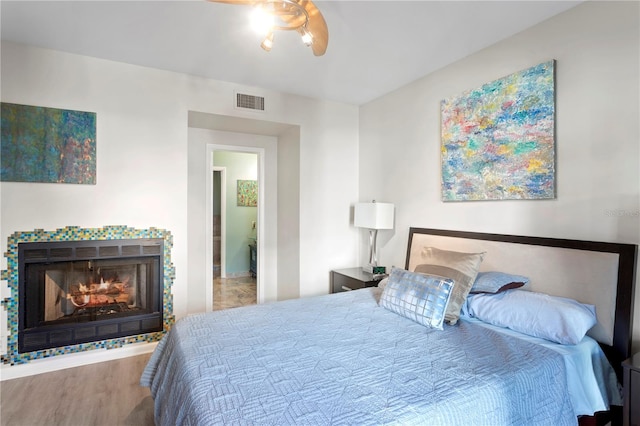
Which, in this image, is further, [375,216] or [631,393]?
[375,216]

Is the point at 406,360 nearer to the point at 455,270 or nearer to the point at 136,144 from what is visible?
the point at 455,270

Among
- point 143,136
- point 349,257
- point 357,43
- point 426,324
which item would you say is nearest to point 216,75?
point 143,136

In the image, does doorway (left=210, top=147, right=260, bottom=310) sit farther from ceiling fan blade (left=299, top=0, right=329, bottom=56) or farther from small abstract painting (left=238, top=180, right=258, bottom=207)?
ceiling fan blade (left=299, top=0, right=329, bottom=56)

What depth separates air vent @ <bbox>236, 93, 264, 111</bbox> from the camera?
3.46 metres

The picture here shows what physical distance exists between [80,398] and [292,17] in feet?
9.33

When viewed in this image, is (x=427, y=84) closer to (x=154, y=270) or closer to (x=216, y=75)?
(x=216, y=75)

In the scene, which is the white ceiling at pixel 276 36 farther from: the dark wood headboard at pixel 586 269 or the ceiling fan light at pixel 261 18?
the dark wood headboard at pixel 586 269

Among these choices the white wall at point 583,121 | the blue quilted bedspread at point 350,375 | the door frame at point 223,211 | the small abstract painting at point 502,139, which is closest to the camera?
the blue quilted bedspread at point 350,375

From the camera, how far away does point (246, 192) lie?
6199mm

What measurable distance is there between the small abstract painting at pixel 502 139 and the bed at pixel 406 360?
434mm

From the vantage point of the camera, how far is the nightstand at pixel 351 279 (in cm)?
333

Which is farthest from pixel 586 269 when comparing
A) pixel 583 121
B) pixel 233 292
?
pixel 233 292

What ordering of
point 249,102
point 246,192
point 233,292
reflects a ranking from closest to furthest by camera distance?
point 249,102 < point 233,292 < point 246,192

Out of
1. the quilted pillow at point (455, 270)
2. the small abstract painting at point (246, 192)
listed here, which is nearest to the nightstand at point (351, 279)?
the quilted pillow at point (455, 270)
